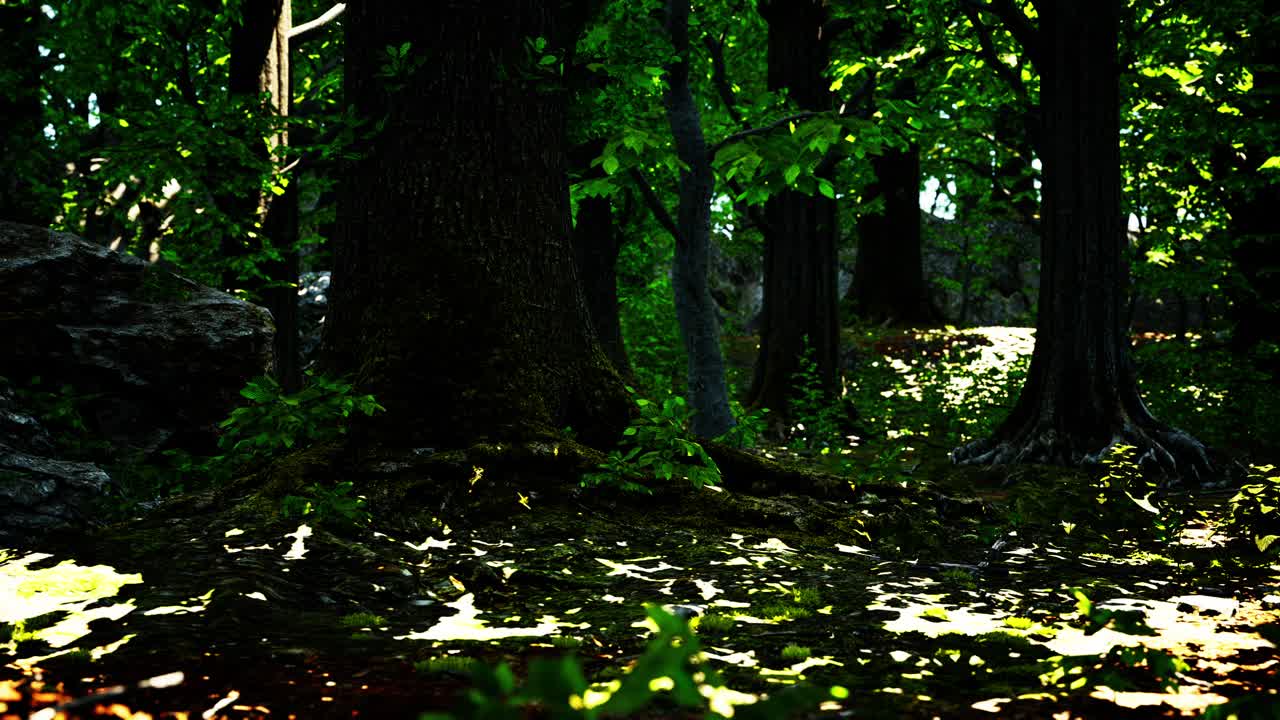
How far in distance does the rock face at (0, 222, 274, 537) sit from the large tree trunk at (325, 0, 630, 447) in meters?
1.84

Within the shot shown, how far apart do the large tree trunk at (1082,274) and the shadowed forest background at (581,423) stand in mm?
41

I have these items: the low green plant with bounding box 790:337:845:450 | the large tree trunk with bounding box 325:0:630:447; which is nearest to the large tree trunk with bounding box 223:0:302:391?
the large tree trunk with bounding box 325:0:630:447

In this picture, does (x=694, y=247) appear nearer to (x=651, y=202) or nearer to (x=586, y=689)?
(x=651, y=202)

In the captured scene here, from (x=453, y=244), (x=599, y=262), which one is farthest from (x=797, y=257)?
(x=453, y=244)

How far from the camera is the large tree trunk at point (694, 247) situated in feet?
30.9

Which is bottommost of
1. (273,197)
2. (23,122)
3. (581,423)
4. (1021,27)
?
(581,423)

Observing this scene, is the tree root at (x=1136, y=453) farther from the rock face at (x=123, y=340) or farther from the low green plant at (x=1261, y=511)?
the rock face at (x=123, y=340)

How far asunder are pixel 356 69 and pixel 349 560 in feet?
11.8

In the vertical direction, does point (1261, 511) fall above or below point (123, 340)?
below

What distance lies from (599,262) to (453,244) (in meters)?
7.07

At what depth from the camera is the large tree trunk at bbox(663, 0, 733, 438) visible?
941cm

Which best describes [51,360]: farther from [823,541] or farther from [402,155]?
[823,541]

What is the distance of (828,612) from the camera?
3857mm

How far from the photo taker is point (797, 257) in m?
13.6
